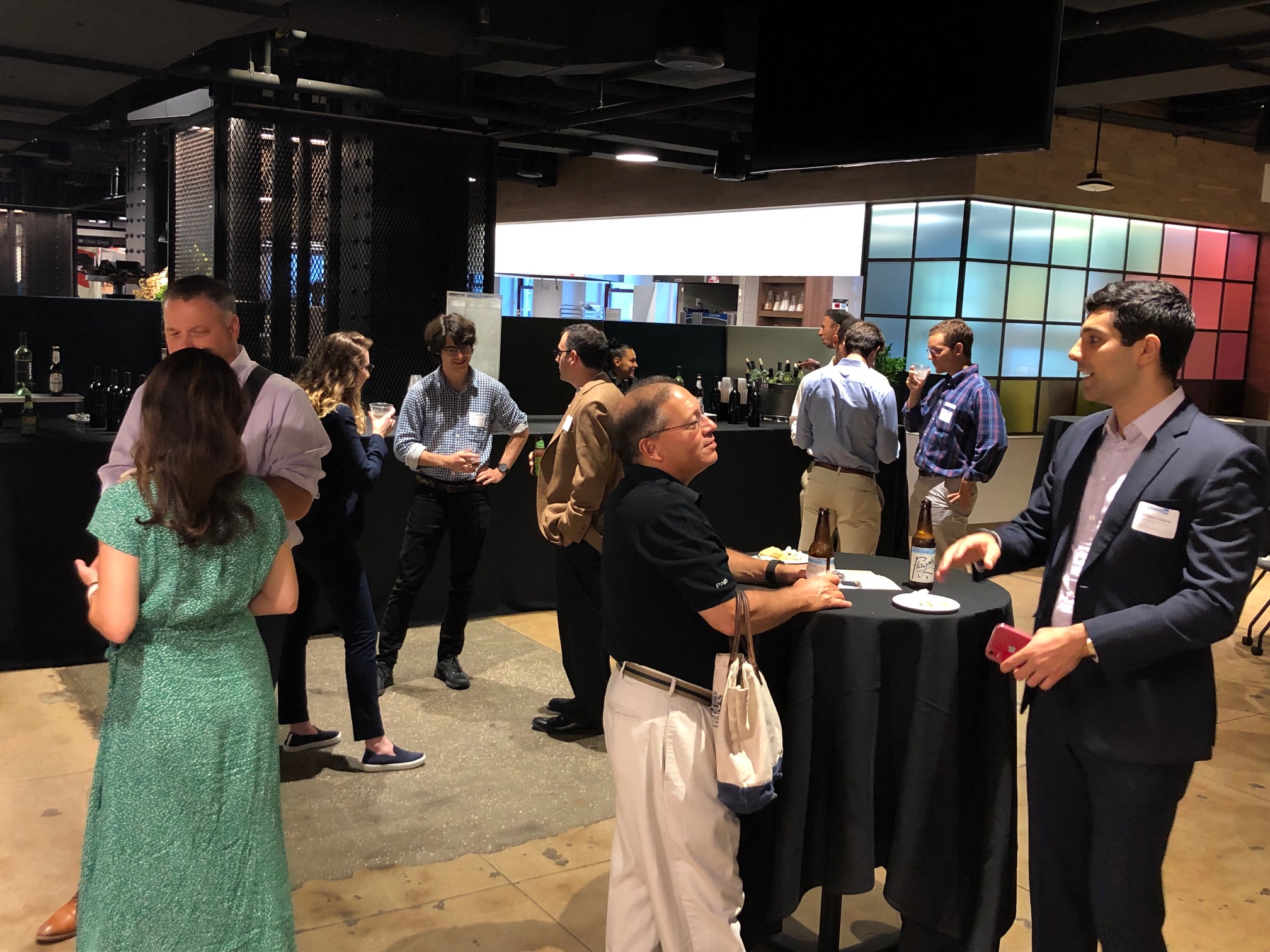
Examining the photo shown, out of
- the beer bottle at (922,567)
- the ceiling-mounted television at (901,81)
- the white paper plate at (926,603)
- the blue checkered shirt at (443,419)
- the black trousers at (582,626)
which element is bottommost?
the black trousers at (582,626)

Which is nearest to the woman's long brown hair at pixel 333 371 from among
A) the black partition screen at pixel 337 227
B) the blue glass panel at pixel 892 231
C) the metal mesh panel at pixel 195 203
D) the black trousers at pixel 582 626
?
the black trousers at pixel 582 626

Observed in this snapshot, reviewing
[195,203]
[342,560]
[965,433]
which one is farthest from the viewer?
[195,203]

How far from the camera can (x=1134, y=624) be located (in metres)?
2.07

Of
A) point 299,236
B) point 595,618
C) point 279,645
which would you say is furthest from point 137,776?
point 299,236

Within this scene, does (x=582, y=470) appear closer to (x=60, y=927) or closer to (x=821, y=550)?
(x=821, y=550)

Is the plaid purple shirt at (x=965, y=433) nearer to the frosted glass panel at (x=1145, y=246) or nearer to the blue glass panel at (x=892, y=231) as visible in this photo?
the blue glass panel at (x=892, y=231)

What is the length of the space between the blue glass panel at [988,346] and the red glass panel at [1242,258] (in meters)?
3.49

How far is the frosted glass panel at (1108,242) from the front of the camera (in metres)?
10.7

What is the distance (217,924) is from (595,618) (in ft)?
7.48

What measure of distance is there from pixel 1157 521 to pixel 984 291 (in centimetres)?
830

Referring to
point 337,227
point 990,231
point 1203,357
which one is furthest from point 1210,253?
point 337,227

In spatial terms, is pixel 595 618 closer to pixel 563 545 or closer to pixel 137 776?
pixel 563 545

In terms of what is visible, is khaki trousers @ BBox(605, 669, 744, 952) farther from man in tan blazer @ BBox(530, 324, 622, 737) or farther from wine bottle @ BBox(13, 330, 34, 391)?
wine bottle @ BBox(13, 330, 34, 391)

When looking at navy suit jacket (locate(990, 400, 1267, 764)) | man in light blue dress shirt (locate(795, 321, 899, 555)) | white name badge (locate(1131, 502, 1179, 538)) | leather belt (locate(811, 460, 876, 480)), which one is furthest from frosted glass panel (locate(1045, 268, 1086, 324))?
white name badge (locate(1131, 502, 1179, 538))
